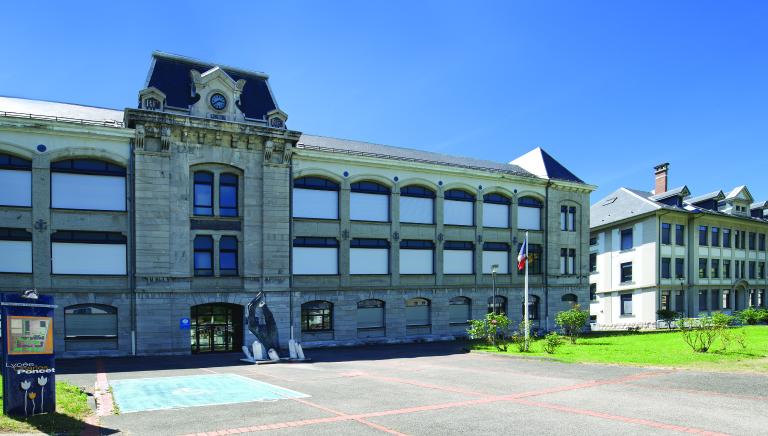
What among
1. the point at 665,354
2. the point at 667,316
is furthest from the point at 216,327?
the point at 667,316

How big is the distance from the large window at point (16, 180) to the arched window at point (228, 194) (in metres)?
9.66

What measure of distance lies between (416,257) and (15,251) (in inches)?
938

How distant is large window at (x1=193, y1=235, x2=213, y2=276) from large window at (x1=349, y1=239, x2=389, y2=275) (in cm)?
900

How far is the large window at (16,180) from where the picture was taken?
88.6ft

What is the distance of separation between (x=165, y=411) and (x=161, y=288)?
1703cm

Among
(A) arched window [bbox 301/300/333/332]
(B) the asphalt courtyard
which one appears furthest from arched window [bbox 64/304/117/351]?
(A) arched window [bbox 301/300/333/332]

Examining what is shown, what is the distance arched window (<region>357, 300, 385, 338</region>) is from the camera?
115 ft

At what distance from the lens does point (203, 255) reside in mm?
30781

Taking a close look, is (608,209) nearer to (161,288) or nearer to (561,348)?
(561,348)

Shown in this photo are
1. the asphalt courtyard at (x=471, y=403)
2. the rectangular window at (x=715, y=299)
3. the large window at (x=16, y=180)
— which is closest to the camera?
the asphalt courtyard at (x=471, y=403)

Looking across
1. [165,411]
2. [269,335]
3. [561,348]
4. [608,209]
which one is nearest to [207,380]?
[165,411]

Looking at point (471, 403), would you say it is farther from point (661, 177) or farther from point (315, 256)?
point (661, 177)

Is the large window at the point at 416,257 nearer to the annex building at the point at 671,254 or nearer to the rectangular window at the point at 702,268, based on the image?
the annex building at the point at 671,254

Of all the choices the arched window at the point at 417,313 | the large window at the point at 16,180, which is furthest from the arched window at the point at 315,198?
the large window at the point at 16,180
